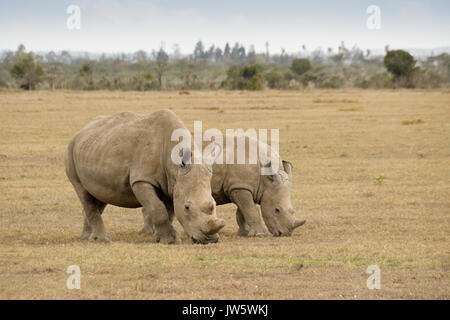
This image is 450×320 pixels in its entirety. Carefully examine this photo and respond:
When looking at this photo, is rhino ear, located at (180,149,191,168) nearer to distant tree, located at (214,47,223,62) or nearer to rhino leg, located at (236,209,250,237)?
rhino leg, located at (236,209,250,237)

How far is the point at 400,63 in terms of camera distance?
2886 inches

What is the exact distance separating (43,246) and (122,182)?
1446 mm

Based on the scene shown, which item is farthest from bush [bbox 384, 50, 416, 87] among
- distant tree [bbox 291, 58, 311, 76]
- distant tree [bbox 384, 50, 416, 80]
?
distant tree [bbox 291, 58, 311, 76]

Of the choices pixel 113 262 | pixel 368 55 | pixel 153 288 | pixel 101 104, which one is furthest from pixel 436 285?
pixel 368 55

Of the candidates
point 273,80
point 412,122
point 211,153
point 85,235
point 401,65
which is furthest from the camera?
point 273,80

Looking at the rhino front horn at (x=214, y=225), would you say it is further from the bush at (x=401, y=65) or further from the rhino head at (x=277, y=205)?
the bush at (x=401, y=65)

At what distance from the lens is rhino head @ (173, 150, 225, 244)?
391 inches

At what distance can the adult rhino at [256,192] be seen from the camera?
11656mm

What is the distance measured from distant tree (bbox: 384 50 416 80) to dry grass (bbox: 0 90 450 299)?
47462mm

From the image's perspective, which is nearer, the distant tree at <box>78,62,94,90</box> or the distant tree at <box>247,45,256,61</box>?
the distant tree at <box>78,62,94,90</box>

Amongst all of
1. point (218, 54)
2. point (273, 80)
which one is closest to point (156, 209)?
point (273, 80)

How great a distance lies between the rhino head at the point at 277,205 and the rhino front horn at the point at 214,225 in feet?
6.40

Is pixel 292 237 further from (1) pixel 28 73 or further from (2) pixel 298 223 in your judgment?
(1) pixel 28 73

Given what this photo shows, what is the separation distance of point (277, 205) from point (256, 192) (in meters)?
0.40
